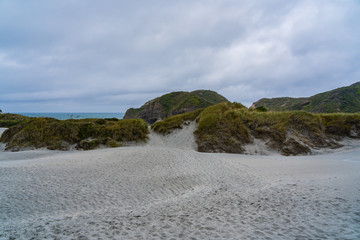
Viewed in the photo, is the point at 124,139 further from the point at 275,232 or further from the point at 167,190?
the point at 275,232

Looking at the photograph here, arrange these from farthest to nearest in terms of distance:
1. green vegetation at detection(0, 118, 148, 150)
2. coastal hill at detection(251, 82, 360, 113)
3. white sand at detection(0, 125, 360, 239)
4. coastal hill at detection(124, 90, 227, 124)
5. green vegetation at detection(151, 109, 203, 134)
A: coastal hill at detection(124, 90, 227, 124), coastal hill at detection(251, 82, 360, 113), green vegetation at detection(151, 109, 203, 134), green vegetation at detection(0, 118, 148, 150), white sand at detection(0, 125, 360, 239)

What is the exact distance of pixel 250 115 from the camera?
14742 mm

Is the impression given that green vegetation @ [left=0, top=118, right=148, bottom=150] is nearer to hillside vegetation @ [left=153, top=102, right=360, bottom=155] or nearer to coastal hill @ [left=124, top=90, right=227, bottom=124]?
hillside vegetation @ [left=153, top=102, right=360, bottom=155]

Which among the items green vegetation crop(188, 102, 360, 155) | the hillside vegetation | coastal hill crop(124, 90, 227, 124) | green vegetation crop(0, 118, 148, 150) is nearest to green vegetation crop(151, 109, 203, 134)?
green vegetation crop(0, 118, 148, 150)

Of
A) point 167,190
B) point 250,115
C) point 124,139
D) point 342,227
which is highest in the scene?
point 250,115

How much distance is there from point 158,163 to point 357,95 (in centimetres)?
4226

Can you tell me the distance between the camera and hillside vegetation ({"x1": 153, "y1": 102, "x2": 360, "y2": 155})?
12406mm

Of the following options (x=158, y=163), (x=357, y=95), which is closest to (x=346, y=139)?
(x=158, y=163)

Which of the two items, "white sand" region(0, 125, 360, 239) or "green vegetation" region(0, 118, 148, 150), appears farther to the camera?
"green vegetation" region(0, 118, 148, 150)

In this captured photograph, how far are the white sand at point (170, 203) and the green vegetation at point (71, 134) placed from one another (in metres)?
5.90

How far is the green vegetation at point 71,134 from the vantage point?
1317 cm

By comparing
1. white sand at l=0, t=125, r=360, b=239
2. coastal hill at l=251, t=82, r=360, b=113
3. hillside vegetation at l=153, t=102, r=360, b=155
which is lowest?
white sand at l=0, t=125, r=360, b=239

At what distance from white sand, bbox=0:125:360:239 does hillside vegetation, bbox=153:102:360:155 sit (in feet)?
17.9

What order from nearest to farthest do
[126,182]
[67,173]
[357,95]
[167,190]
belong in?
1. [167,190]
2. [126,182]
3. [67,173]
4. [357,95]
